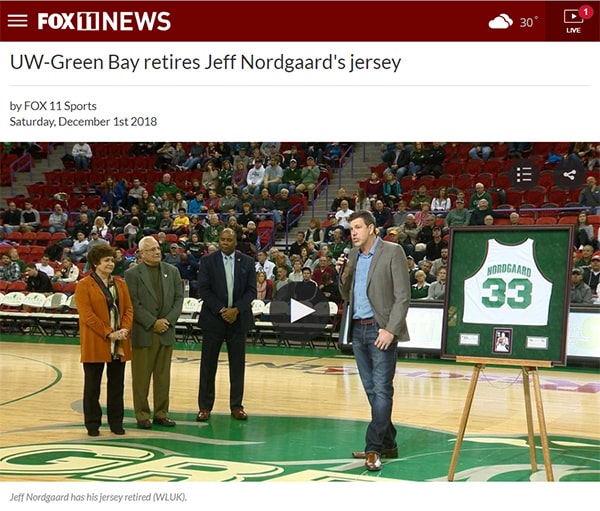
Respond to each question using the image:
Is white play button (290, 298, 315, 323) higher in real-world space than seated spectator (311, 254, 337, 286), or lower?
lower

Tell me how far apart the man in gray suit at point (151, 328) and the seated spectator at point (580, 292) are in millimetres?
6560

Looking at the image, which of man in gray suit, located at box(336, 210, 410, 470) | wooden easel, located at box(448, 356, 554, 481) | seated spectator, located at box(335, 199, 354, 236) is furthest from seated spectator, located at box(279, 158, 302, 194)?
wooden easel, located at box(448, 356, 554, 481)

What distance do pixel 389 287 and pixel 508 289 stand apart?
90 centimetres

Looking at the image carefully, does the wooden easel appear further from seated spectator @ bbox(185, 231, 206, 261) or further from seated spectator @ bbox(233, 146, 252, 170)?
seated spectator @ bbox(233, 146, 252, 170)

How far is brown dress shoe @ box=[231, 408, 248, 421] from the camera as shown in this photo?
836 centimetres

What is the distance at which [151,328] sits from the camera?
805 centimetres

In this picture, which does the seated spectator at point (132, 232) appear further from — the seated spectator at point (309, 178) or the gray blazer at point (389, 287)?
the gray blazer at point (389, 287)

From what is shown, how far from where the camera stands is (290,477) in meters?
5.98

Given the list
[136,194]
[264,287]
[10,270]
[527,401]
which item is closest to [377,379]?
[527,401]

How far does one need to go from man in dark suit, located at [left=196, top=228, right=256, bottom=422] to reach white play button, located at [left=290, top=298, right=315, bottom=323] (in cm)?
647

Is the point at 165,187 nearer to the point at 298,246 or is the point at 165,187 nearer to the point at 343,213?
the point at 298,246

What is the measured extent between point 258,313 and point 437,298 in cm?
328

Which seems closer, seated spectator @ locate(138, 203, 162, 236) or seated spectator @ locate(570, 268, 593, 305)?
seated spectator @ locate(570, 268, 593, 305)

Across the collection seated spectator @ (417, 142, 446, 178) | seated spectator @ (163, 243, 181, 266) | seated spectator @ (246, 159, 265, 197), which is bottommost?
seated spectator @ (163, 243, 181, 266)
